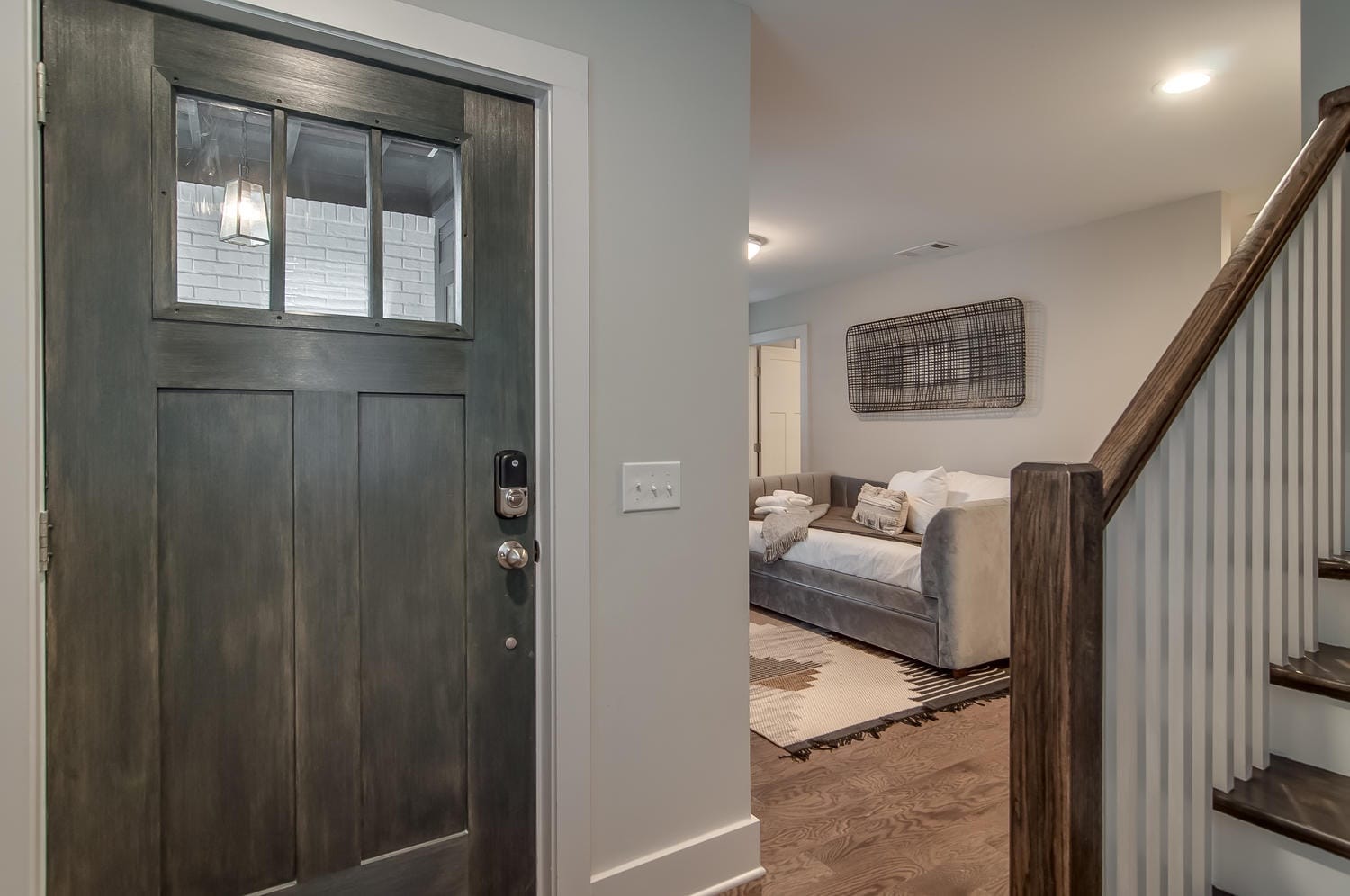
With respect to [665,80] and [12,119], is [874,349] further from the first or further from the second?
[12,119]

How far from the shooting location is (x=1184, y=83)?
8.18 ft

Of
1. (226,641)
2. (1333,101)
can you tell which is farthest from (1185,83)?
(226,641)

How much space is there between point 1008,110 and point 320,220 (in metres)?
2.51

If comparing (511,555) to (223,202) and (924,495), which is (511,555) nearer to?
(223,202)

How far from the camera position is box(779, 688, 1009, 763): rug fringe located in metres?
2.68

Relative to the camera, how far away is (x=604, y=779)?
65.7 inches

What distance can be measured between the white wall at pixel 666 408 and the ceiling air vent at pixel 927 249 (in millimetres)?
3214

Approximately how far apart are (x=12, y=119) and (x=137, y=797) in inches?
45.7

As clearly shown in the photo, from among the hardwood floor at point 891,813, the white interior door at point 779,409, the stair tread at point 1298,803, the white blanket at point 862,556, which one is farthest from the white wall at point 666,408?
the white interior door at point 779,409

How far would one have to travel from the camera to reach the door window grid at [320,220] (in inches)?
51.8

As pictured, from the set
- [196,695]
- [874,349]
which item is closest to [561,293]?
[196,695]

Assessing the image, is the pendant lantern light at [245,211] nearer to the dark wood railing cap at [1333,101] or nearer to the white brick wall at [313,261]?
the white brick wall at [313,261]

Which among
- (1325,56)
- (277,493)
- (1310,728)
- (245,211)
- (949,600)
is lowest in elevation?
(949,600)

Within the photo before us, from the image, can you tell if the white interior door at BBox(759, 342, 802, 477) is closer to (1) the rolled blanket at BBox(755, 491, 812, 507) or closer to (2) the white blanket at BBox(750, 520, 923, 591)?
(1) the rolled blanket at BBox(755, 491, 812, 507)
